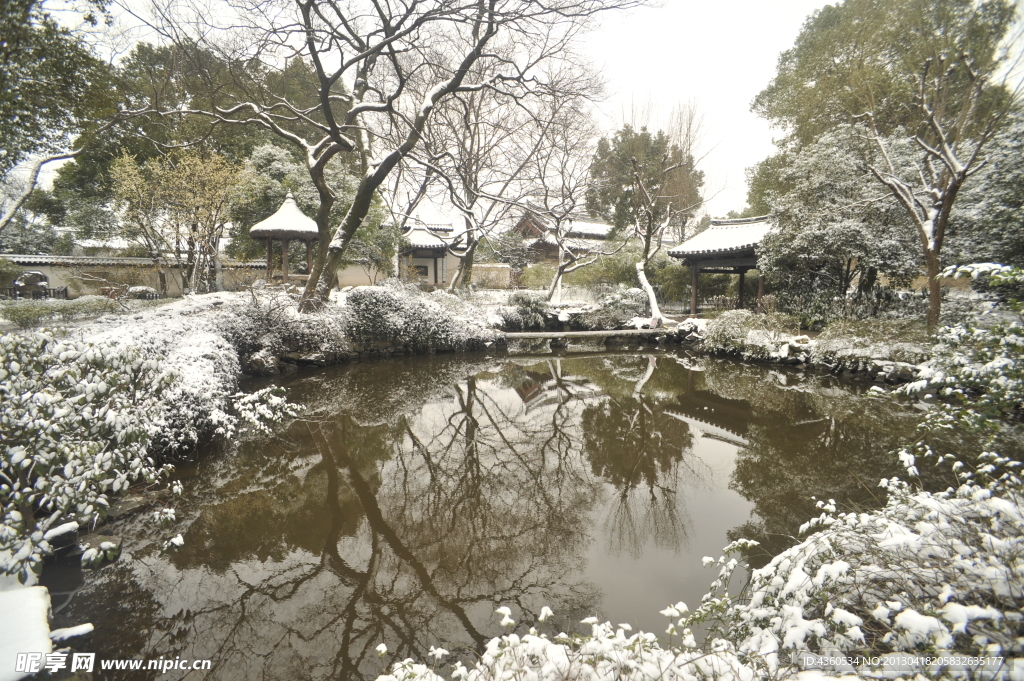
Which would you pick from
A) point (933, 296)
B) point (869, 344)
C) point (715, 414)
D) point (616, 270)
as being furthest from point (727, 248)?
point (715, 414)

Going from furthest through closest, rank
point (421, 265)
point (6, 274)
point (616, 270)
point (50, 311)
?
point (421, 265), point (616, 270), point (6, 274), point (50, 311)

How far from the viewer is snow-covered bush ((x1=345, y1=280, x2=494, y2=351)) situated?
9992mm

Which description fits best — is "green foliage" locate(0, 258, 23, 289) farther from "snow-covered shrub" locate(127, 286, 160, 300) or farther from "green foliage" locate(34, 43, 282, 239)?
"green foliage" locate(34, 43, 282, 239)

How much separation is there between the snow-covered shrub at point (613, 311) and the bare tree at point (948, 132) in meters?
7.14

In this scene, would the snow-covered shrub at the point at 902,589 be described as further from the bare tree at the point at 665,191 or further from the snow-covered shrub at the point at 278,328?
the bare tree at the point at 665,191

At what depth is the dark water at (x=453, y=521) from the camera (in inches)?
86.4

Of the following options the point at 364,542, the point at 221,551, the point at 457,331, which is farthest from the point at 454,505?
the point at 457,331

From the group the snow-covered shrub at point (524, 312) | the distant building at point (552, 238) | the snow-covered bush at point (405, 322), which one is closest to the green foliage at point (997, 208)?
the snow-covered shrub at point (524, 312)

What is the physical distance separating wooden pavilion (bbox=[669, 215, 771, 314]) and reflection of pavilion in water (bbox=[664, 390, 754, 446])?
6.84 m

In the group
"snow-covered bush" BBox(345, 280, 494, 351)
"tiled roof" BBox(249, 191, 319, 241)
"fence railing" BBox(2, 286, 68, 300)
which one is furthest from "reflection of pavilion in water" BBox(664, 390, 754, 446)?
"fence railing" BBox(2, 286, 68, 300)

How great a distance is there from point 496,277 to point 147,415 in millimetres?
19298

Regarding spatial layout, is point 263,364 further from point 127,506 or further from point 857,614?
point 857,614

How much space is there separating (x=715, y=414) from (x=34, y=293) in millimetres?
19608

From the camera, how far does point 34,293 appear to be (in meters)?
13.5
